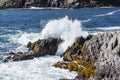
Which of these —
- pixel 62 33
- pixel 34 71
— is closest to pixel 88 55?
pixel 34 71

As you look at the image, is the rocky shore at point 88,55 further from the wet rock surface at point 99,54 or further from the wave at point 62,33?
the wave at point 62,33

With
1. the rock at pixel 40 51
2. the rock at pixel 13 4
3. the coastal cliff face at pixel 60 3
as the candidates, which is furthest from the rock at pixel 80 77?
the rock at pixel 13 4

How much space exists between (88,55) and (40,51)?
8.44 meters

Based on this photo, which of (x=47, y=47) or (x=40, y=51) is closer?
(x=40, y=51)

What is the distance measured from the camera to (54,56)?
1804 inches

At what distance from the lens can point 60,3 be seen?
5886 inches

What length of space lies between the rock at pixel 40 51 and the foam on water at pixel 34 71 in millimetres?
1466

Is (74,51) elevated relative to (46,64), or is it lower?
elevated

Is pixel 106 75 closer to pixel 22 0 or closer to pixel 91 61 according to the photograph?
pixel 91 61

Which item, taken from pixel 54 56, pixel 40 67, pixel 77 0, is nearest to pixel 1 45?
pixel 54 56

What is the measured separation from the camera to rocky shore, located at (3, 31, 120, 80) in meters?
30.6

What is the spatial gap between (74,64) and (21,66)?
635cm

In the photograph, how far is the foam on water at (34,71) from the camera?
36544mm

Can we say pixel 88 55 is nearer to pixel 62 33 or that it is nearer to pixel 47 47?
pixel 47 47
